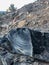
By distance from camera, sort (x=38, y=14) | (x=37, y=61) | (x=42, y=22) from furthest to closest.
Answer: (x=38, y=14), (x=42, y=22), (x=37, y=61)

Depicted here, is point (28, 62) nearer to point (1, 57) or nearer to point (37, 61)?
point (37, 61)

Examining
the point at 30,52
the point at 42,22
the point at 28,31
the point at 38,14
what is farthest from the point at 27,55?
the point at 38,14

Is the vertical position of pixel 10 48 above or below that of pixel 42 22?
below

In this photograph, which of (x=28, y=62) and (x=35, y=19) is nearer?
(x=28, y=62)

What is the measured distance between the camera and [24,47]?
25.4 feet

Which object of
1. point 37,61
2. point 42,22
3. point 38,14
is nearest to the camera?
point 37,61

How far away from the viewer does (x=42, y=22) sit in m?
8.89

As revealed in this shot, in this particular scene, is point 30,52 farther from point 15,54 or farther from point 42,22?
point 42,22

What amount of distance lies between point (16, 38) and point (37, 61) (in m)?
1.05

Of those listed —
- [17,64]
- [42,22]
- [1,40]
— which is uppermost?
[42,22]

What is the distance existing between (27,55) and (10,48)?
86 cm

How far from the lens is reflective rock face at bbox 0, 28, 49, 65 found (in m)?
7.35

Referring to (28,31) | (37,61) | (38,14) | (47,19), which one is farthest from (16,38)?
(38,14)

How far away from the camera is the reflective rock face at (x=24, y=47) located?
A: 24.1 ft
